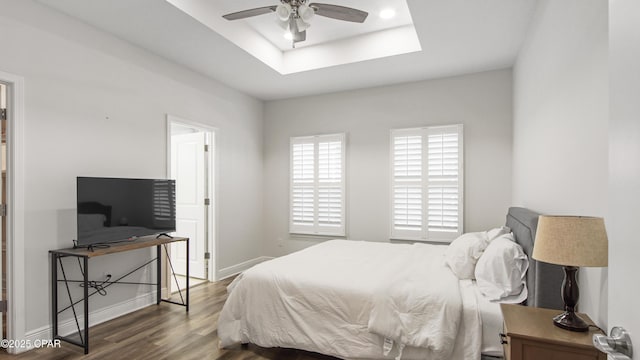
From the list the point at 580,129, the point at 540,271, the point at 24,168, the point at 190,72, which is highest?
the point at 190,72

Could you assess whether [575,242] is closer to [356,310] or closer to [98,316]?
[356,310]

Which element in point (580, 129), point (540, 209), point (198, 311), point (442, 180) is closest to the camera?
point (580, 129)

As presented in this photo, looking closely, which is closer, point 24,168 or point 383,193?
point 24,168

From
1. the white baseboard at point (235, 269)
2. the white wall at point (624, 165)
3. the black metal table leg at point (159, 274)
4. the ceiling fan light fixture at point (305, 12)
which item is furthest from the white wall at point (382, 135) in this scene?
the white wall at point (624, 165)

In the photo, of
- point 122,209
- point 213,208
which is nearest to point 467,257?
point 122,209

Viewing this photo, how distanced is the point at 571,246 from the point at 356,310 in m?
1.40

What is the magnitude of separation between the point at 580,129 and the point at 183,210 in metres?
4.58

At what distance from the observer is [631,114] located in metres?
0.70

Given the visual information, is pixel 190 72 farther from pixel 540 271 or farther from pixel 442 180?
pixel 540 271

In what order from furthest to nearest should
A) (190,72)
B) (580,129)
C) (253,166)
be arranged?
(253,166)
(190,72)
(580,129)

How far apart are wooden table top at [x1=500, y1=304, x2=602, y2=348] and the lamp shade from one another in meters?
0.30

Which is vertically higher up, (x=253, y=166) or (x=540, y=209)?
(x=253, y=166)

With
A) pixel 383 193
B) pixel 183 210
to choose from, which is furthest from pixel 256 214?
pixel 383 193

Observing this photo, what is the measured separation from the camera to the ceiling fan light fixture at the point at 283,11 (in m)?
2.54
